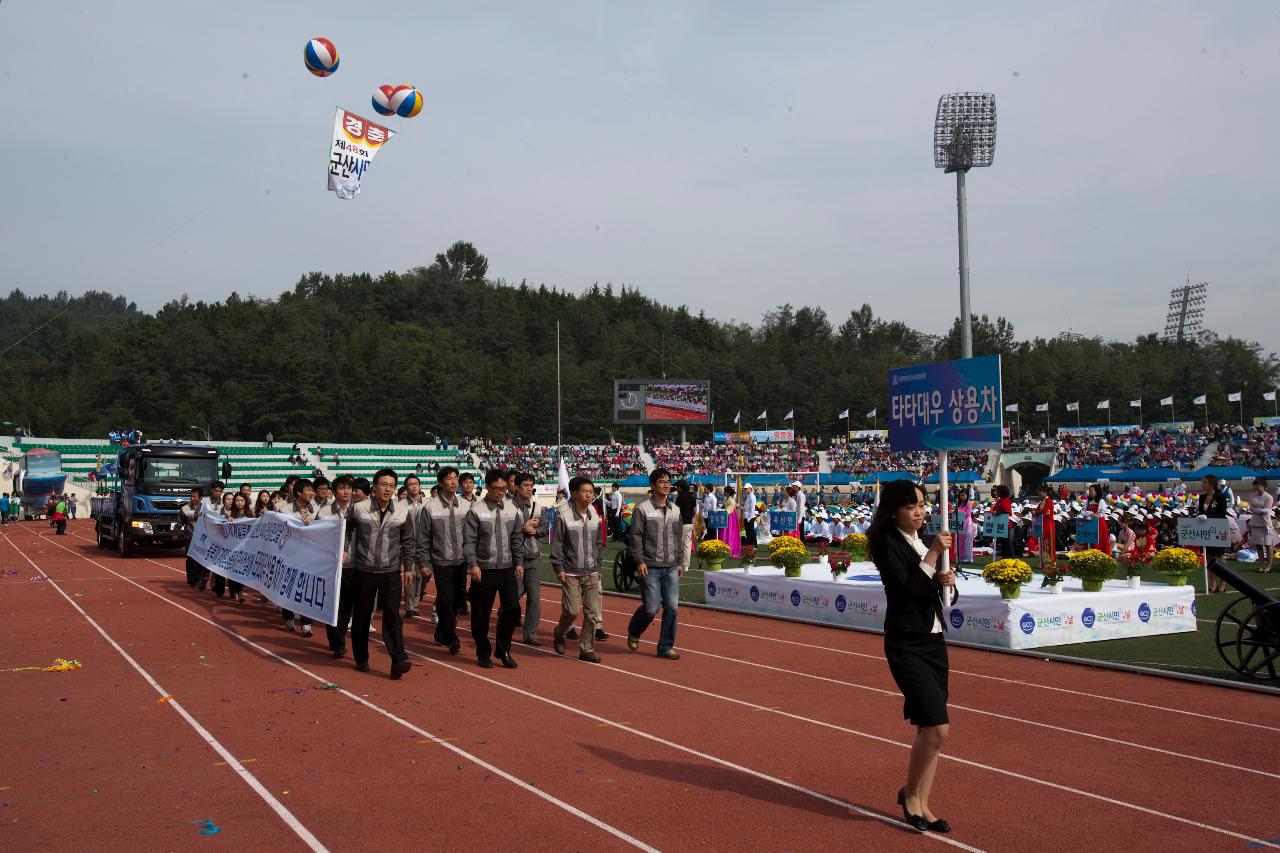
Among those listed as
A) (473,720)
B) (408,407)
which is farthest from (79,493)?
(473,720)

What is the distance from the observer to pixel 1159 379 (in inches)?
3812

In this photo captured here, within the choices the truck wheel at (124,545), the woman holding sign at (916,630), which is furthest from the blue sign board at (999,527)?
the truck wheel at (124,545)

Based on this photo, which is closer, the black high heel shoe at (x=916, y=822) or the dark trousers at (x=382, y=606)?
the black high heel shoe at (x=916, y=822)

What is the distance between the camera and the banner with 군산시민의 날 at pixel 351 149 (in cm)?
1666

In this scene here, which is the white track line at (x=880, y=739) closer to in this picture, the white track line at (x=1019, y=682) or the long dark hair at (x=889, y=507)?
the long dark hair at (x=889, y=507)

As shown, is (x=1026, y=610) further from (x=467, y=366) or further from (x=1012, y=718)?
(x=467, y=366)

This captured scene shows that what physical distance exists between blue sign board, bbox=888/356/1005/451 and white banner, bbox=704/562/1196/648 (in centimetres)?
177

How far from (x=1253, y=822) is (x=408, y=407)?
8079cm

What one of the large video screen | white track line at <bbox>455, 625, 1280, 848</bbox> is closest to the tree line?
the large video screen

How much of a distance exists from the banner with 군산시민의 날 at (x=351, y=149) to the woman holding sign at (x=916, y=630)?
1344cm

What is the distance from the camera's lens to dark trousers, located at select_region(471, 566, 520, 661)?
10047 mm

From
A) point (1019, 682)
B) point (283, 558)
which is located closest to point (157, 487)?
point (283, 558)

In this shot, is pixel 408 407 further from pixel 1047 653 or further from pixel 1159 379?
pixel 1047 653

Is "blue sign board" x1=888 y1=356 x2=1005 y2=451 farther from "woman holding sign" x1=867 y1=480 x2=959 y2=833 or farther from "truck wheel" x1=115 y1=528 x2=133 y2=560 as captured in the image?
"truck wheel" x1=115 y1=528 x2=133 y2=560
